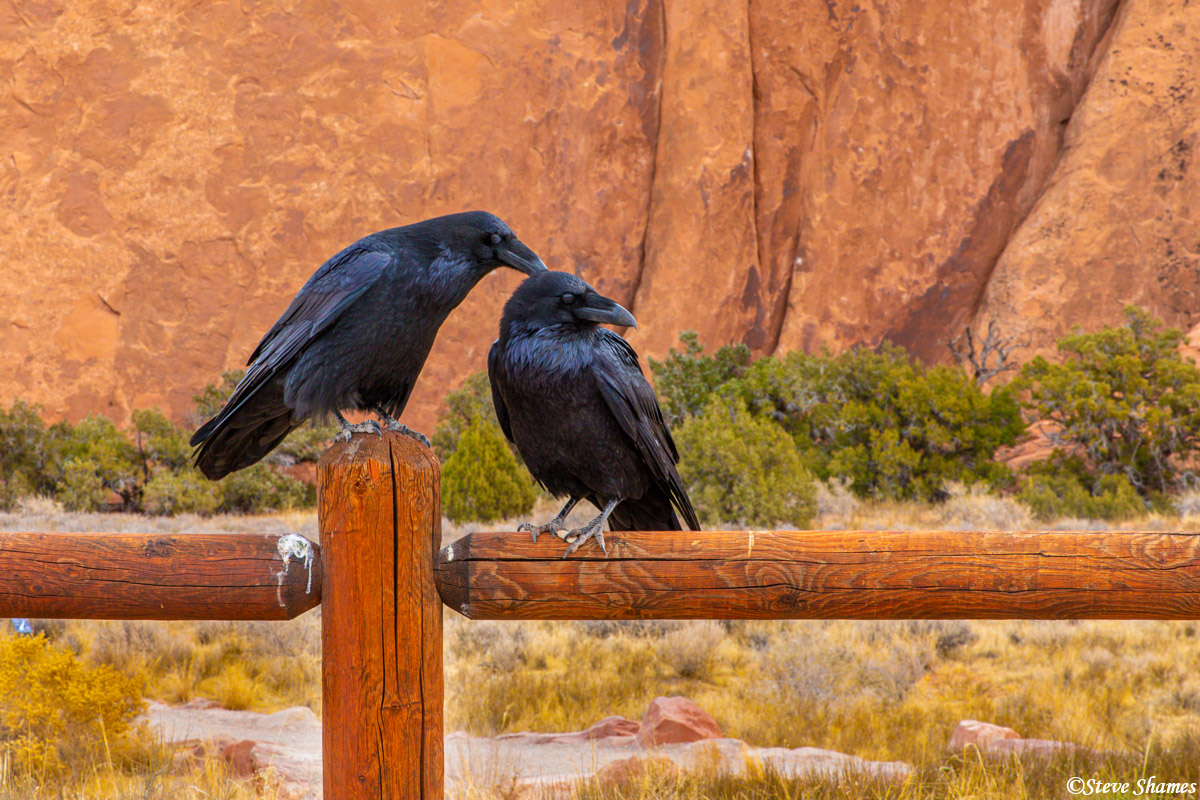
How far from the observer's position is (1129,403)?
1312cm

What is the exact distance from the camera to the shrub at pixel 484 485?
1181 centimetres

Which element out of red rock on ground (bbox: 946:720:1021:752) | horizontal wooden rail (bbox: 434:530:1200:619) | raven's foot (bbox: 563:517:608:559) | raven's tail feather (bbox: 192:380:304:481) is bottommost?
red rock on ground (bbox: 946:720:1021:752)

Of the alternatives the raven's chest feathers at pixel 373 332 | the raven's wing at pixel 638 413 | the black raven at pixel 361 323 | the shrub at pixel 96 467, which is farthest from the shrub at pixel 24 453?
the raven's wing at pixel 638 413

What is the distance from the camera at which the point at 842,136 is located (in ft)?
67.0

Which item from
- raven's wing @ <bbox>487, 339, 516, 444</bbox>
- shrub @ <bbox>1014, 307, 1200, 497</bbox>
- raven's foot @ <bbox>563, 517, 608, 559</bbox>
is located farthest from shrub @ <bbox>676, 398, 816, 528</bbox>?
raven's foot @ <bbox>563, 517, 608, 559</bbox>

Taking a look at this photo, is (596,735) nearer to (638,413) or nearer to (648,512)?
(648,512)

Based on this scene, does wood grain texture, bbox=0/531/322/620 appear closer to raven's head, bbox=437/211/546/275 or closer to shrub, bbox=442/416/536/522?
raven's head, bbox=437/211/546/275

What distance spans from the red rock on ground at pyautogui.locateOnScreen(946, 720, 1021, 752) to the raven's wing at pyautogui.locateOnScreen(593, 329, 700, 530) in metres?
2.65

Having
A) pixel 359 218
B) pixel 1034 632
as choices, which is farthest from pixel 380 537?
pixel 359 218

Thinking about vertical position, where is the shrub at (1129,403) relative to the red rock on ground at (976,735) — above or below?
above

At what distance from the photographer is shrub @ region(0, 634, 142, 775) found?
158 inches

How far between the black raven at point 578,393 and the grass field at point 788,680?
1.55 m

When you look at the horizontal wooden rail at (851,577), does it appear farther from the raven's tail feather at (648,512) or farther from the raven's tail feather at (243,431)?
the raven's tail feather at (243,431)

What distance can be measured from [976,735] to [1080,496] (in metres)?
9.27
